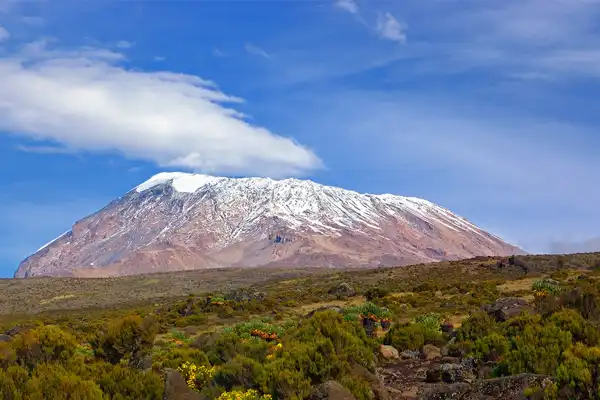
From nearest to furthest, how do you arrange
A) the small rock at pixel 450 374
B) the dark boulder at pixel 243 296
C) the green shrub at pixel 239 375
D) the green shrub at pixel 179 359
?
the green shrub at pixel 239 375
the small rock at pixel 450 374
the green shrub at pixel 179 359
the dark boulder at pixel 243 296

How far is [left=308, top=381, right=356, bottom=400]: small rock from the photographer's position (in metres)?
9.70

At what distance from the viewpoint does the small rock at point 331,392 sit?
31.8ft

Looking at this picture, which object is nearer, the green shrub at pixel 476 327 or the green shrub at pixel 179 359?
the green shrub at pixel 179 359

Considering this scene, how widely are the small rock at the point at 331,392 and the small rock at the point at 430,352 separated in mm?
7508

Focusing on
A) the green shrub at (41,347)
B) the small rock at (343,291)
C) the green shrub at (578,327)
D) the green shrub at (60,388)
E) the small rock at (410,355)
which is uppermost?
the small rock at (343,291)

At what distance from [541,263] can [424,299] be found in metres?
28.3

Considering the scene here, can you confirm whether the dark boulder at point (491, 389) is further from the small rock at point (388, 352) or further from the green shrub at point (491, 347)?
the small rock at point (388, 352)

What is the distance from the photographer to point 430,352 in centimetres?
1722

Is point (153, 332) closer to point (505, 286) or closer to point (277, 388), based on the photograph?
point (277, 388)

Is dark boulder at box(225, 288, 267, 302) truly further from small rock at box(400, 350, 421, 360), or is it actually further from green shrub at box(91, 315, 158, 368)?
green shrub at box(91, 315, 158, 368)

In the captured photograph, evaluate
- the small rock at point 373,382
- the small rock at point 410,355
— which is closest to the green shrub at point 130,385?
the small rock at point 373,382

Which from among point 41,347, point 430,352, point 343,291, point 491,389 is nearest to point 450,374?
point 491,389

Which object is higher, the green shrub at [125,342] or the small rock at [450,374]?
the green shrub at [125,342]

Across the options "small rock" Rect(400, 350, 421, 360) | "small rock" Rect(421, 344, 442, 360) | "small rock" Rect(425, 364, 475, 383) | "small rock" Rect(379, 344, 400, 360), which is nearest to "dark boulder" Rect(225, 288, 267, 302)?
"small rock" Rect(379, 344, 400, 360)
